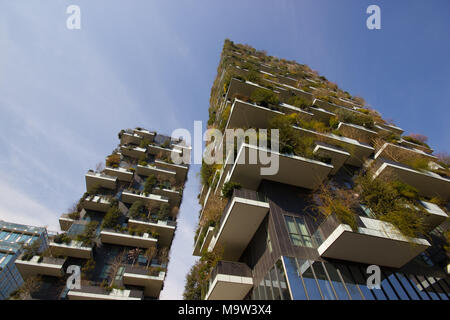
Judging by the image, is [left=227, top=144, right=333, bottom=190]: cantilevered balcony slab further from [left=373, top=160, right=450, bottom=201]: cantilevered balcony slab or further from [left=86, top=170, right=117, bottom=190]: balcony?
[left=86, top=170, right=117, bottom=190]: balcony

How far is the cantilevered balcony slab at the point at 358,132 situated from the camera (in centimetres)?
1875

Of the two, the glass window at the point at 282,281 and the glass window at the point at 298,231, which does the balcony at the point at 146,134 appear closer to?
the glass window at the point at 298,231

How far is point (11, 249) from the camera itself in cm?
3566

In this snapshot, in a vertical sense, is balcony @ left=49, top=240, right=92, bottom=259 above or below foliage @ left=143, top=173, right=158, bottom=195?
below

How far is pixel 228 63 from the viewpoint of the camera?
2666cm

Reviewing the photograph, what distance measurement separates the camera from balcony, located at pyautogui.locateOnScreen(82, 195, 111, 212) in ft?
77.7

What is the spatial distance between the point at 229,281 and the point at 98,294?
12.3m

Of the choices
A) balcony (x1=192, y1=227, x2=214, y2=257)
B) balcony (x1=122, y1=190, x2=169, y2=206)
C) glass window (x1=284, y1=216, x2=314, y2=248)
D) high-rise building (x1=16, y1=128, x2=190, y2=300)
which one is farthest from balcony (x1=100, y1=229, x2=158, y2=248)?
glass window (x1=284, y1=216, x2=314, y2=248)

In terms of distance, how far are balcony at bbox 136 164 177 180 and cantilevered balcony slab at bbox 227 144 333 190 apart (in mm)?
18258

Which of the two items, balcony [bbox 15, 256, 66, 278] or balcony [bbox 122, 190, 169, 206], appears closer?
balcony [bbox 15, 256, 66, 278]

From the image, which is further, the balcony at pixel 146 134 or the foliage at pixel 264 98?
the balcony at pixel 146 134

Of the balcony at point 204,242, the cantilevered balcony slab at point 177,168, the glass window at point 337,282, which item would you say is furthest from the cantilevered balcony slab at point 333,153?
the cantilevered balcony slab at point 177,168

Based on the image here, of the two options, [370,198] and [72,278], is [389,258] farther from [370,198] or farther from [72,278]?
[72,278]

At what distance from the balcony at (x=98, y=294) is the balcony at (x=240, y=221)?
906cm
